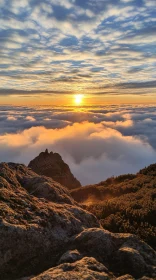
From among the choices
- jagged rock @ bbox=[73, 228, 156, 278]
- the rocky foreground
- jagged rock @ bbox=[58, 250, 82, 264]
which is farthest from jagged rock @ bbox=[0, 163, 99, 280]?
jagged rock @ bbox=[73, 228, 156, 278]

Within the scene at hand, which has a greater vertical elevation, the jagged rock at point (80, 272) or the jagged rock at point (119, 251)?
the jagged rock at point (80, 272)

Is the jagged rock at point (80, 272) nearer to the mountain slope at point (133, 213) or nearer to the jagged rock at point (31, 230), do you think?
the jagged rock at point (31, 230)

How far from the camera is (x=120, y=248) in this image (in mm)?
7613

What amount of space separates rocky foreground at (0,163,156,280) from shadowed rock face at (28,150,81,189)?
83.8 feet

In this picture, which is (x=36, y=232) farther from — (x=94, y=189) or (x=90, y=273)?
(x=94, y=189)

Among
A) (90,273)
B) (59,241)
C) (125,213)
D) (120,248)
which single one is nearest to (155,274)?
(120,248)

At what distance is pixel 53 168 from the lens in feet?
116

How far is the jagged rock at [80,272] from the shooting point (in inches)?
228

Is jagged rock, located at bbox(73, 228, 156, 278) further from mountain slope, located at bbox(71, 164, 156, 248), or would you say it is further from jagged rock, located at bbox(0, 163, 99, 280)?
mountain slope, located at bbox(71, 164, 156, 248)

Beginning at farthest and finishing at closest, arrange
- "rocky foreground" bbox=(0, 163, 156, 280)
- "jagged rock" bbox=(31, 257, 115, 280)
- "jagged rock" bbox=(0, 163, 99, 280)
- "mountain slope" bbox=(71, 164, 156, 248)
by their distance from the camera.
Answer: "mountain slope" bbox=(71, 164, 156, 248) → "jagged rock" bbox=(0, 163, 99, 280) → "rocky foreground" bbox=(0, 163, 156, 280) → "jagged rock" bbox=(31, 257, 115, 280)

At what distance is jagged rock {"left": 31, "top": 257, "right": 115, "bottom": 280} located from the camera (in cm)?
578

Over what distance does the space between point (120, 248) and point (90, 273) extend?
6.04 feet

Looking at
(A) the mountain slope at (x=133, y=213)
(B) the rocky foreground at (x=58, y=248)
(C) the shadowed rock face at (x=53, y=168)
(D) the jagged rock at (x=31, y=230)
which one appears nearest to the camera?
(B) the rocky foreground at (x=58, y=248)

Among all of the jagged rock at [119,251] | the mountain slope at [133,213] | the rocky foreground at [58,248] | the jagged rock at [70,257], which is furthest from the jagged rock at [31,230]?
the mountain slope at [133,213]
